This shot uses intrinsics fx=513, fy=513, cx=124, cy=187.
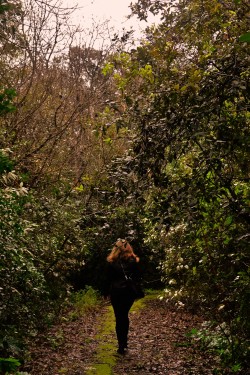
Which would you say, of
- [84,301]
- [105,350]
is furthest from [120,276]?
[84,301]

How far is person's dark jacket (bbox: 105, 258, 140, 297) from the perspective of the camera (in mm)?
9070

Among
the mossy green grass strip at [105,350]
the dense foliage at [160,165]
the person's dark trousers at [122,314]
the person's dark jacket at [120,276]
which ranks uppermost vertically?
the dense foliage at [160,165]

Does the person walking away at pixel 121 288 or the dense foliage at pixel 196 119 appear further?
the person walking away at pixel 121 288

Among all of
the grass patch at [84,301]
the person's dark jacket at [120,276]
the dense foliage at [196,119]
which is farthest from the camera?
the grass patch at [84,301]

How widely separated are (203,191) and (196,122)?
0.75 meters

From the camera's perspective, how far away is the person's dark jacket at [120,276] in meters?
9.07

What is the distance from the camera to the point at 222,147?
5.45 metres

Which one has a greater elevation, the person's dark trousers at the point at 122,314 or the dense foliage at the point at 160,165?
the dense foliage at the point at 160,165

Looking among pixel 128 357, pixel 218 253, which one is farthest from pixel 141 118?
pixel 128 357

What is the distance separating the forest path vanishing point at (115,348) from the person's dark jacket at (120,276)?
3.78 ft

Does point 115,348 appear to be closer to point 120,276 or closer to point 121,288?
point 121,288

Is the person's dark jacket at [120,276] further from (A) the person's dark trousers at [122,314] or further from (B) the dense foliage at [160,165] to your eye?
(B) the dense foliage at [160,165]

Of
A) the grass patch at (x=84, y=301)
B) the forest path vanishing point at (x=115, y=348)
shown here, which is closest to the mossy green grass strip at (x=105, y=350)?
the forest path vanishing point at (x=115, y=348)

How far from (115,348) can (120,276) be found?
1.67 metres
